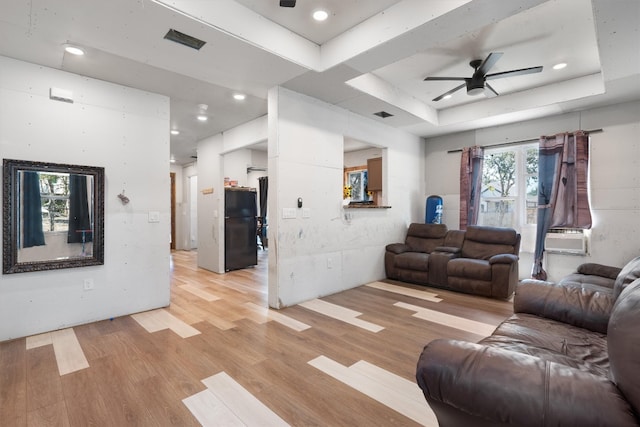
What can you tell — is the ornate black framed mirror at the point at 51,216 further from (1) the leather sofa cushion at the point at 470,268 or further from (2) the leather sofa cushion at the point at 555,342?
(1) the leather sofa cushion at the point at 470,268

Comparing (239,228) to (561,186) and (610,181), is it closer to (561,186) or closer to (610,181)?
(561,186)

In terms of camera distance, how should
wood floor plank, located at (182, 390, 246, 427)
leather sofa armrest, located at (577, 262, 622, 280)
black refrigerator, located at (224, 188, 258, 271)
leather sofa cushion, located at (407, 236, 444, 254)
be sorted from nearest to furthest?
wood floor plank, located at (182, 390, 246, 427)
leather sofa armrest, located at (577, 262, 622, 280)
leather sofa cushion, located at (407, 236, 444, 254)
black refrigerator, located at (224, 188, 258, 271)

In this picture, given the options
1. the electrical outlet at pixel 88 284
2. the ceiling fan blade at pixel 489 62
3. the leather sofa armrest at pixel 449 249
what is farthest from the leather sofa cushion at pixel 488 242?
the electrical outlet at pixel 88 284

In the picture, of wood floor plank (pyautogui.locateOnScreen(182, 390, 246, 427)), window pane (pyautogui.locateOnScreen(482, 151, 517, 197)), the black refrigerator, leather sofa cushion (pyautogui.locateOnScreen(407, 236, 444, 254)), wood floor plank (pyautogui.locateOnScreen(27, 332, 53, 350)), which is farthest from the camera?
the black refrigerator

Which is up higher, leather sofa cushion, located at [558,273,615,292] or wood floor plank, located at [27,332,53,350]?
leather sofa cushion, located at [558,273,615,292]

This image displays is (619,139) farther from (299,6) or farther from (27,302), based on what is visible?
(27,302)

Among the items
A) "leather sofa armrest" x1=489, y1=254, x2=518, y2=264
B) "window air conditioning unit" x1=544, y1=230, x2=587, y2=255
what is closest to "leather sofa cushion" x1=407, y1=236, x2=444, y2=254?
"leather sofa armrest" x1=489, y1=254, x2=518, y2=264

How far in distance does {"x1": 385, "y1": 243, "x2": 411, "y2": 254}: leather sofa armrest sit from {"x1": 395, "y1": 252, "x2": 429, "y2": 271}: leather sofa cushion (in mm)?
93

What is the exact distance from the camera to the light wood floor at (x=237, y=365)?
5.76 ft

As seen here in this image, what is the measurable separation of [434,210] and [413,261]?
4.41ft

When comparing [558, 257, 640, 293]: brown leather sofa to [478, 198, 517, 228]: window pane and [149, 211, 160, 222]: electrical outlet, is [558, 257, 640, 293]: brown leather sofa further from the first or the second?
[149, 211, 160, 222]: electrical outlet

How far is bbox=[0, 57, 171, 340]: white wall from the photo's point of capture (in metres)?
2.83

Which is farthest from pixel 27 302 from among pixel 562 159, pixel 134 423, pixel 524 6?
pixel 562 159

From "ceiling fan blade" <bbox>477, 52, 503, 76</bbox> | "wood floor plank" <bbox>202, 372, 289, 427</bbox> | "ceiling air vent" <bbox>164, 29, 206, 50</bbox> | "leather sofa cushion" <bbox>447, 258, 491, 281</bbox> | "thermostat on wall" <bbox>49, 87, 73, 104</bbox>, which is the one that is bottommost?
"wood floor plank" <bbox>202, 372, 289, 427</bbox>
